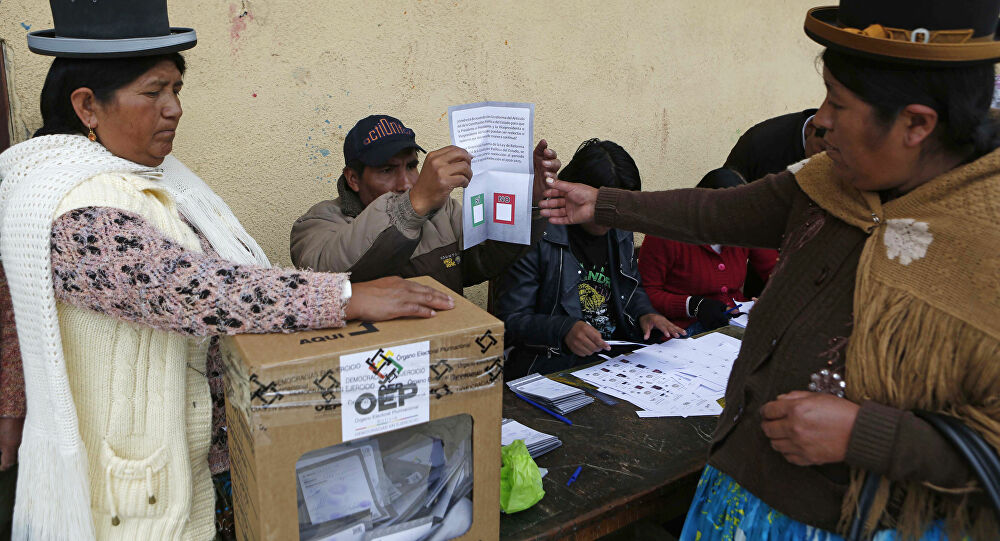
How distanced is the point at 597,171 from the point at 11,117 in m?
2.16

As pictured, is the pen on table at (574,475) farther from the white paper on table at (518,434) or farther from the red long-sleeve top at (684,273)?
the red long-sleeve top at (684,273)

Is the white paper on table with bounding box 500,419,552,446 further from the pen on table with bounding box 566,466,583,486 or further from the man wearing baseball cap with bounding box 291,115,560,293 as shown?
the man wearing baseball cap with bounding box 291,115,560,293

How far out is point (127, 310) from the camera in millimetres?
1142

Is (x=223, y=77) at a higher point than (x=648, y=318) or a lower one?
higher

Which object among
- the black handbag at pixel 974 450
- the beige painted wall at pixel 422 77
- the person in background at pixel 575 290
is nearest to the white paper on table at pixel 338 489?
the black handbag at pixel 974 450

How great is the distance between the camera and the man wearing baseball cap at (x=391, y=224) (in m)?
2.03

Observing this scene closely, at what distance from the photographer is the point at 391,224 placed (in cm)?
204

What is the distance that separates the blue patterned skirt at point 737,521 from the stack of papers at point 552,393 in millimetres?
508

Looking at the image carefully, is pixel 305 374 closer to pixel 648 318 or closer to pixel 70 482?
pixel 70 482

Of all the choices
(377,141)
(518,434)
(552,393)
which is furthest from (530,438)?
(377,141)

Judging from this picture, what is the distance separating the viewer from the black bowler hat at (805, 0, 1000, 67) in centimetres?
109

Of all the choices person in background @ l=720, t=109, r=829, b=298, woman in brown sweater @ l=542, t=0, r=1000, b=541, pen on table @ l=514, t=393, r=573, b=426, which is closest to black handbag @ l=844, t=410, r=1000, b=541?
woman in brown sweater @ l=542, t=0, r=1000, b=541

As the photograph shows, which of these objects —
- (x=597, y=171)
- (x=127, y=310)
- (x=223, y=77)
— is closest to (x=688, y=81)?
(x=597, y=171)

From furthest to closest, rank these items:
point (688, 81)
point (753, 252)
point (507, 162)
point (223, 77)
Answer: point (688, 81), point (753, 252), point (223, 77), point (507, 162)
